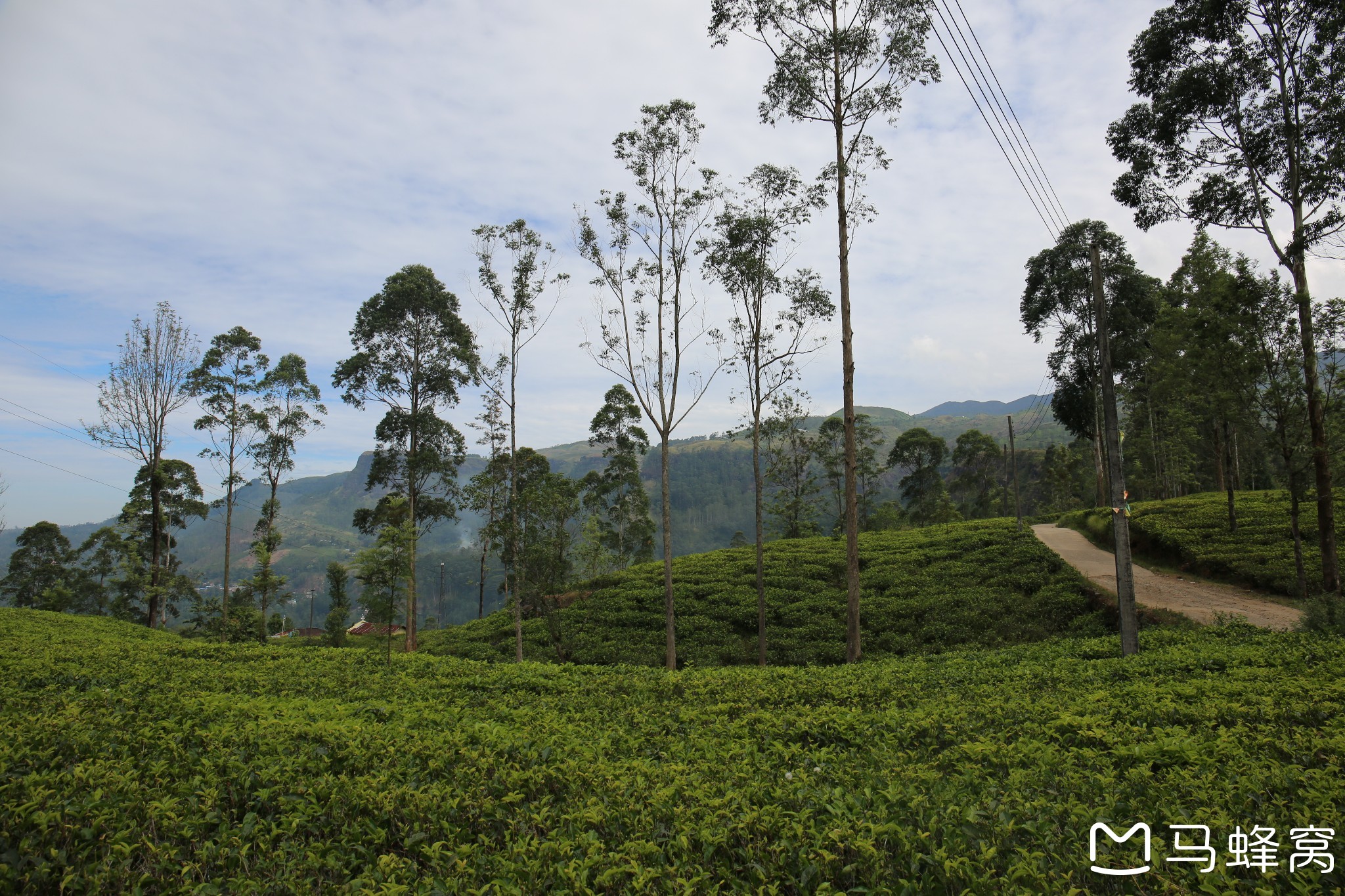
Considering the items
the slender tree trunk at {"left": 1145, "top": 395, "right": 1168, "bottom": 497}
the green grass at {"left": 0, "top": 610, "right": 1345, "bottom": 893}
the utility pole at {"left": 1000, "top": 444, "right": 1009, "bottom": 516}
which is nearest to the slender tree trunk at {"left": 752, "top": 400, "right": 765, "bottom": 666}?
the green grass at {"left": 0, "top": 610, "right": 1345, "bottom": 893}

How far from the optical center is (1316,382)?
490 inches

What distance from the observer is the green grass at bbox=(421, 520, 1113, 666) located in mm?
15945

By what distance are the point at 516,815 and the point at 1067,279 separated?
3289 centimetres

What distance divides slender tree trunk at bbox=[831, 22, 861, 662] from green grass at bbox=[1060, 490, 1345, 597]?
10.5 m

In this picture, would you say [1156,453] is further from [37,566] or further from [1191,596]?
[37,566]

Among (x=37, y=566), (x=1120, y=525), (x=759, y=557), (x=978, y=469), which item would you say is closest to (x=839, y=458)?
(x=759, y=557)

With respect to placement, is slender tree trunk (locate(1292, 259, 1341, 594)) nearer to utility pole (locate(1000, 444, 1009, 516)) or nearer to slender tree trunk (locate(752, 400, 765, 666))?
slender tree trunk (locate(752, 400, 765, 666))

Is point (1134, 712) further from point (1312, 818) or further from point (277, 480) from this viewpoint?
point (277, 480)

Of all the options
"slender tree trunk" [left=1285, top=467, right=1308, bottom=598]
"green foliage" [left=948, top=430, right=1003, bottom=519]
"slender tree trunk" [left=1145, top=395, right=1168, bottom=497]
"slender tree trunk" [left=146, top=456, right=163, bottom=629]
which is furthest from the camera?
"green foliage" [left=948, top=430, right=1003, bottom=519]

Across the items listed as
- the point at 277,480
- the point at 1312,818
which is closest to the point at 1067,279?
the point at 1312,818

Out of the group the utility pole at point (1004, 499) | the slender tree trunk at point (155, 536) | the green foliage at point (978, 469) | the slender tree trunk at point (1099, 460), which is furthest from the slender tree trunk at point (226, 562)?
the green foliage at point (978, 469)

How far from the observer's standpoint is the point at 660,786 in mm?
3766

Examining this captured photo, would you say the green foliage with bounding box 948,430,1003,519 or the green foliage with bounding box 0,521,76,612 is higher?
the green foliage with bounding box 948,430,1003,519

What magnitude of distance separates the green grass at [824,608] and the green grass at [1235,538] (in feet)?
11.4
